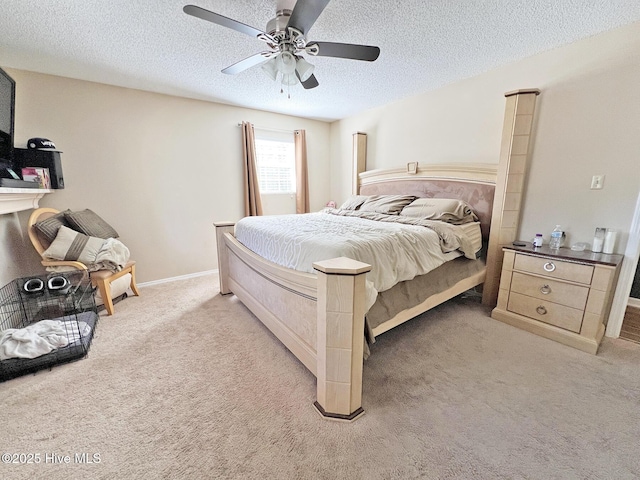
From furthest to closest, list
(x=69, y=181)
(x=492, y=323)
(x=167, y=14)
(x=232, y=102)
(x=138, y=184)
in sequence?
(x=232, y=102) < (x=138, y=184) < (x=69, y=181) < (x=492, y=323) < (x=167, y=14)

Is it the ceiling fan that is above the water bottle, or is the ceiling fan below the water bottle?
above

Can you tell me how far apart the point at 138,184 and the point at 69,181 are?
1.98 ft

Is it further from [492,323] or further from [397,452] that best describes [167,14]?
[492,323]

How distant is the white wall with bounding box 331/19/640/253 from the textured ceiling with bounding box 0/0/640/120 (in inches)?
5.5

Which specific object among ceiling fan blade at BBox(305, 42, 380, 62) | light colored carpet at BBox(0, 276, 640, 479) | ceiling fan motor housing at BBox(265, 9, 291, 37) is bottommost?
light colored carpet at BBox(0, 276, 640, 479)

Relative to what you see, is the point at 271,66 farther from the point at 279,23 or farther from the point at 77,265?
the point at 77,265

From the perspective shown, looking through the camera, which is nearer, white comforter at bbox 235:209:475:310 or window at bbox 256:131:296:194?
white comforter at bbox 235:209:475:310

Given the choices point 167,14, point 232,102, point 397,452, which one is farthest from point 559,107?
point 232,102

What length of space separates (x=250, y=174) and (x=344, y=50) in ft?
7.85

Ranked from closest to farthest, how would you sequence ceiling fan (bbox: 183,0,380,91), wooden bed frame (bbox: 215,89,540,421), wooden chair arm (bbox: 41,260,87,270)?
1. wooden bed frame (bbox: 215,89,540,421)
2. ceiling fan (bbox: 183,0,380,91)
3. wooden chair arm (bbox: 41,260,87,270)

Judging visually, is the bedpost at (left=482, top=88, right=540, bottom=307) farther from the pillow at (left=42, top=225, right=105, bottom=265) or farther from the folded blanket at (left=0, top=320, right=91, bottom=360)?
the pillow at (left=42, top=225, right=105, bottom=265)

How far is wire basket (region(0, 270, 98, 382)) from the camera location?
5.45ft

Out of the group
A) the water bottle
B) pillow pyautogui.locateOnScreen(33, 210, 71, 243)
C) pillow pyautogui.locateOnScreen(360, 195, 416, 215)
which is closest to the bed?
pillow pyautogui.locateOnScreen(360, 195, 416, 215)

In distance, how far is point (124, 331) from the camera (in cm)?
218
